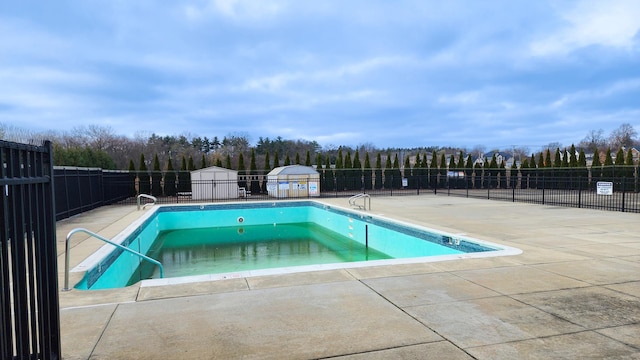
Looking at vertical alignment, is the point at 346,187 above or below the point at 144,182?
below

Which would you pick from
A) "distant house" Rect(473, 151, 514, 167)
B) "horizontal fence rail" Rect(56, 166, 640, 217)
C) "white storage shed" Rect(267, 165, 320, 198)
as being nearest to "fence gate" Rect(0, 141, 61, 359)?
"horizontal fence rail" Rect(56, 166, 640, 217)

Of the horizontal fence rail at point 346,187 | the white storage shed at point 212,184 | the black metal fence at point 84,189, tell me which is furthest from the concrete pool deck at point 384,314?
the white storage shed at point 212,184

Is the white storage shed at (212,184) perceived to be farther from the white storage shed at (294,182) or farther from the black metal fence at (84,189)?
the black metal fence at (84,189)

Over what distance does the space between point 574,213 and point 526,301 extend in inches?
401

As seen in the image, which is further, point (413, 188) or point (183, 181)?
point (413, 188)

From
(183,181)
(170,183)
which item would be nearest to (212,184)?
(183,181)

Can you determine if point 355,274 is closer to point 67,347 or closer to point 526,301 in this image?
point 526,301

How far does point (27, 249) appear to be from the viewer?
198 centimetres

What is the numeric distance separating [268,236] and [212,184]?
341 inches

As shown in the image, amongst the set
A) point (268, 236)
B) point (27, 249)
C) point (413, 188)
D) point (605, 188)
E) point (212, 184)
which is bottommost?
point (268, 236)

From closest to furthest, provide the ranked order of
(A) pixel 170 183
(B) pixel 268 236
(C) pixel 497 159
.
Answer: (B) pixel 268 236 → (A) pixel 170 183 → (C) pixel 497 159

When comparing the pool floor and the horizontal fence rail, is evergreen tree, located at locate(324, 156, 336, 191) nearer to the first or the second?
the horizontal fence rail

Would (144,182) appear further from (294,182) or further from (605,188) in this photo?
(605,188)

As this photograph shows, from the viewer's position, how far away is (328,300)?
12.6ft
